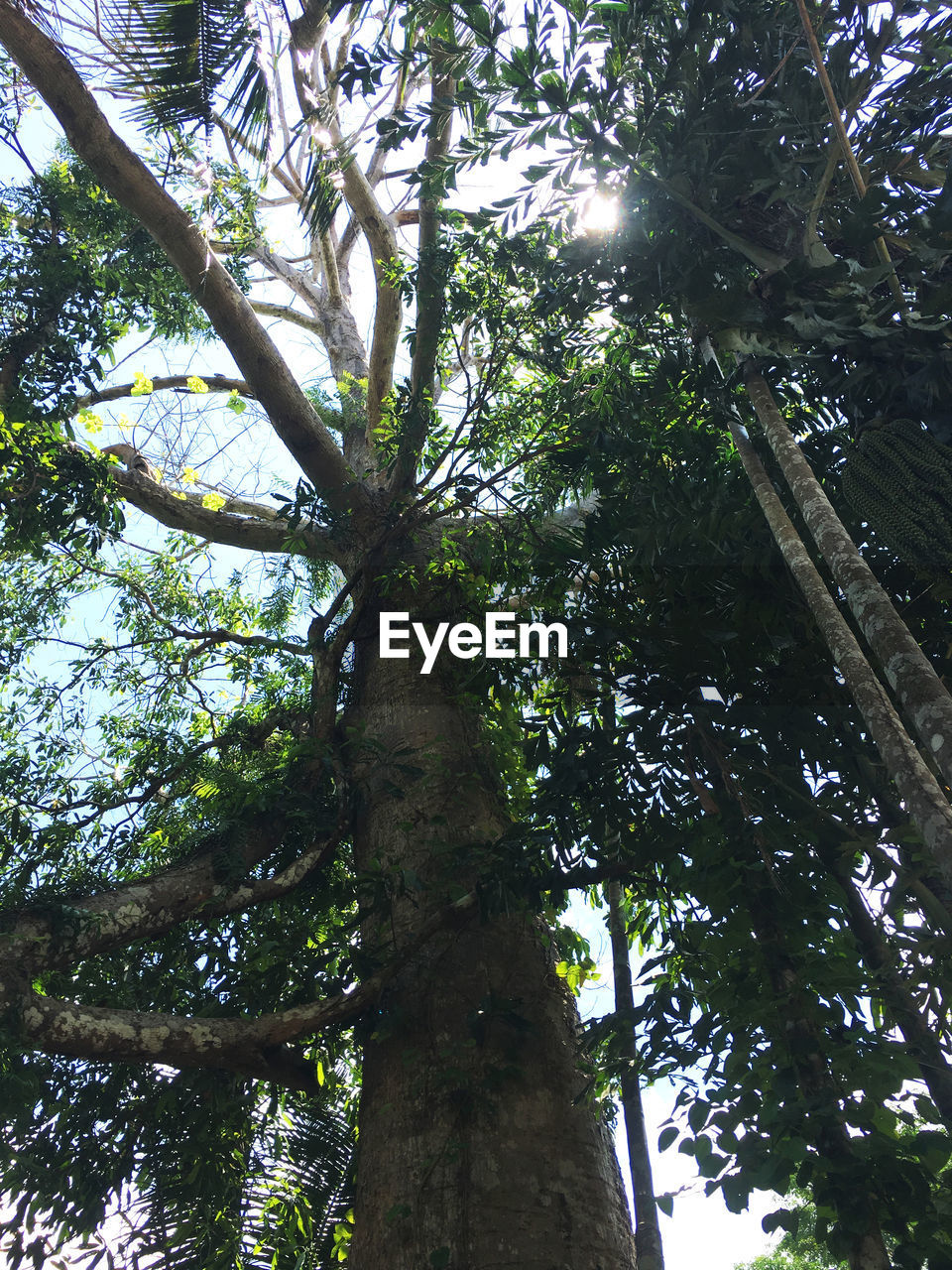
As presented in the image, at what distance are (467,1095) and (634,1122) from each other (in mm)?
841

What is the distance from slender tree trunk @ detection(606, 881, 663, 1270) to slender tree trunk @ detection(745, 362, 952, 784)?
3.82 ft

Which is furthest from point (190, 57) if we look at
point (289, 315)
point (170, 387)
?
point (289, 315)

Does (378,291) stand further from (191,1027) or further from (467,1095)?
(467,1095)

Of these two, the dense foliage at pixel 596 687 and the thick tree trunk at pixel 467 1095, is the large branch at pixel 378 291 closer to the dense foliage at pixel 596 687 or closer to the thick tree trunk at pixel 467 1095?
the dense foliage at pixel 596 687

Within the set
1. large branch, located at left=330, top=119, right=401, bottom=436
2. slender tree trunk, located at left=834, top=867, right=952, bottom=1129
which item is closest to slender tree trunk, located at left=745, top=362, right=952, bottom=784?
slender tree trunk, located at left=834, top=867, right=952, bottom=1129

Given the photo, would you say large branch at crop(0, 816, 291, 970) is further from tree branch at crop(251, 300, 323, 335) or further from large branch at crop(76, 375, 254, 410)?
tree branch at crop(251, 300, 323, 335)

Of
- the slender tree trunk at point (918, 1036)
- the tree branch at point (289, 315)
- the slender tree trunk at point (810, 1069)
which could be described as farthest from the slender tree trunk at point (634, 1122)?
the tree branch at point (289, 315)

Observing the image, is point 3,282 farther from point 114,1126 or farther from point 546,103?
point 114,1126

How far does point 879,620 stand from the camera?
226 centimetres

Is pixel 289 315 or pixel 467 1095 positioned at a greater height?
pixel 289 315

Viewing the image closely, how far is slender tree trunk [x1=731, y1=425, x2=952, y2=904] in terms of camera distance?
1921 mm

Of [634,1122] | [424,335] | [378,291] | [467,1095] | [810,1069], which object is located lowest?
[810,1069]

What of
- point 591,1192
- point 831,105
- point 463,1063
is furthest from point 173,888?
point 831,105

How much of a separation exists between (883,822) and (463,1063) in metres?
1.58
